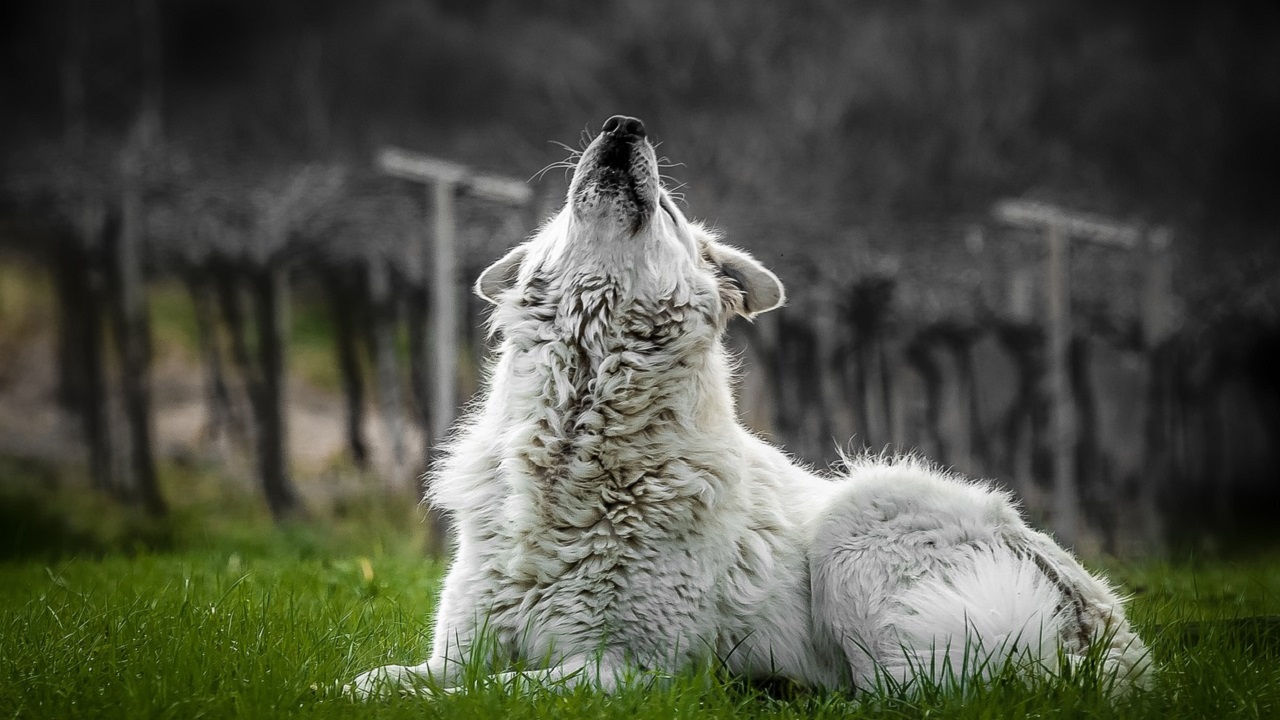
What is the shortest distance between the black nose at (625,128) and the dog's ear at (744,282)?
1.66 feet

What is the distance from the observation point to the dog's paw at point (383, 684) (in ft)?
8.84

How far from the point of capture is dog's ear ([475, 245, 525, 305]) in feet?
12.1

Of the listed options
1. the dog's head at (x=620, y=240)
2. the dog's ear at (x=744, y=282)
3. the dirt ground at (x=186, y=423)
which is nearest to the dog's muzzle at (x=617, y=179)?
the dog's head at (x=620, y=240)

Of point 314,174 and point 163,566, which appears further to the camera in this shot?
point 314,174

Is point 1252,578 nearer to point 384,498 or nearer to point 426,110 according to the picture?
point 384,498

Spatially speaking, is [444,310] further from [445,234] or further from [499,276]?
[499,276]

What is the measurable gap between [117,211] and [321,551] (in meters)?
4.33

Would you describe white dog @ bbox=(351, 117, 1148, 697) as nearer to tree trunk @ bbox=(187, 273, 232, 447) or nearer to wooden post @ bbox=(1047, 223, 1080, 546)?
wooden post @ bbox=(1047, 223, 1080, 546)

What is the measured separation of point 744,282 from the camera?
364 centimetres

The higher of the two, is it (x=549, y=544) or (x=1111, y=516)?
(x=549, y=544)

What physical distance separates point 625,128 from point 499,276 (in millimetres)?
735

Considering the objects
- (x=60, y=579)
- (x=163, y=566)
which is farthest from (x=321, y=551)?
(x=60, y=579)

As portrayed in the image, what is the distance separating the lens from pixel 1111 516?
11.0 m

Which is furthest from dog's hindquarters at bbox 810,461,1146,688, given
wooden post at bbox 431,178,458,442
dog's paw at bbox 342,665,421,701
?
wooden post at bbox 431,178,458,442
